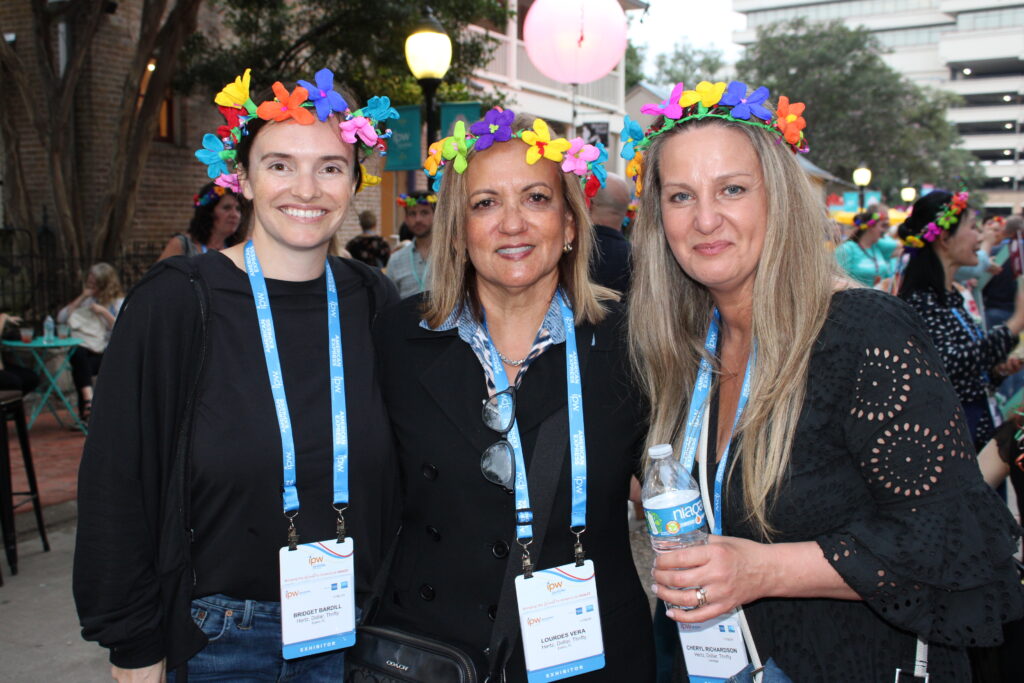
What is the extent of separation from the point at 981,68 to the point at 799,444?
110 metres

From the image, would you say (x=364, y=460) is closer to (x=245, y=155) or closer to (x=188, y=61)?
(x=245, y=155)

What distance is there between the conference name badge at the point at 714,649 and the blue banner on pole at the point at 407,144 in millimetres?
7999

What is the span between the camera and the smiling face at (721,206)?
6.96ft

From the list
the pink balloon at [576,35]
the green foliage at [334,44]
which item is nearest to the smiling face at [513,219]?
the pink balloon at [576,35]

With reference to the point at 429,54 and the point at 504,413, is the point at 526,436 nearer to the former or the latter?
the point at 504,413

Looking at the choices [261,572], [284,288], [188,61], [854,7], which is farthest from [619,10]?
[854,7]

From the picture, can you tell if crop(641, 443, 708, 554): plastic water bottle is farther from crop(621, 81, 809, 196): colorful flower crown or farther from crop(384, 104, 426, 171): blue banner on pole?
crop(384, 104, 426, 171): blue banner on pole

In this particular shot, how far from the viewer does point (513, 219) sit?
8.29 ft

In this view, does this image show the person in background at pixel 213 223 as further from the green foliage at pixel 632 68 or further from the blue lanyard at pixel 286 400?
the green foliage at pixel 632 68

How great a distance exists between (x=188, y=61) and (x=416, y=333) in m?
12.0

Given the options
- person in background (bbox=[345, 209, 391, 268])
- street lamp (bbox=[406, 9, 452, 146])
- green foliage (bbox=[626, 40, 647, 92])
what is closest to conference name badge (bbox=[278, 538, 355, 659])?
street lamp (bbox=[406, 9, 452, 146])

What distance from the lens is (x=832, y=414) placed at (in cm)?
192

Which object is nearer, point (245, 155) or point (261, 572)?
point (261, 572)

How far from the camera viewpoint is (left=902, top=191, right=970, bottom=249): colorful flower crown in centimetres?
542
